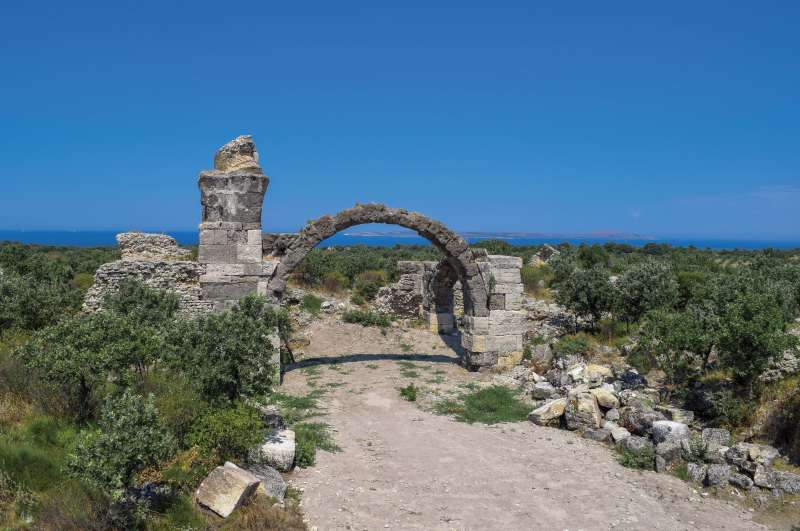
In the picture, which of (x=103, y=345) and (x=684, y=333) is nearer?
(x=103, y=345)

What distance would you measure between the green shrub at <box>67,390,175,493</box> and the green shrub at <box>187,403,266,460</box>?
4.48 feet

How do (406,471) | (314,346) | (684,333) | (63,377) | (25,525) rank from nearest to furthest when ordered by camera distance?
(25,525)
(63,377)
(406,471)
(684,333)
(314,346)

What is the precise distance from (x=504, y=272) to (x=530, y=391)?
12.9ft

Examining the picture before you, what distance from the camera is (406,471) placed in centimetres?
792

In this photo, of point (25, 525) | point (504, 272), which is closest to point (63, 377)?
point (25, 525)

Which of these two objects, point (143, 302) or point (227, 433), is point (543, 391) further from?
point (143, 302)

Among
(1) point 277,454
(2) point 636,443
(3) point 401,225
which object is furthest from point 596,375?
(1) point 277,454

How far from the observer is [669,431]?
8523 mm

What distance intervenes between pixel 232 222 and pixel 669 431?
32.5ft

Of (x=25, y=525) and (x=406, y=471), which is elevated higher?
(x=25, y=525)

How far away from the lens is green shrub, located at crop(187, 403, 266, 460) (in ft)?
21.6

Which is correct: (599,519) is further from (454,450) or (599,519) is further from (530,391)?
(530,391)

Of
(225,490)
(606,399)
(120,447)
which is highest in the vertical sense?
(120,447)

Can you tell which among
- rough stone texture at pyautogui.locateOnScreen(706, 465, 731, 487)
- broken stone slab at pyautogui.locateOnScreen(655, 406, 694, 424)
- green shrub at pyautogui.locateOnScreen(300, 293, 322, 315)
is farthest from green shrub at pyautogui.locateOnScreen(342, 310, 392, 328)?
rough stone texture at pyautogui.locateOnScreen(706, 465, 731, 487)
